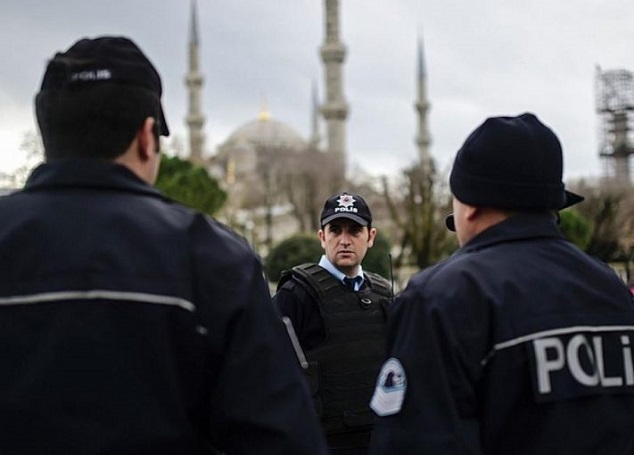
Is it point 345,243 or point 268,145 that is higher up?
point 268,145

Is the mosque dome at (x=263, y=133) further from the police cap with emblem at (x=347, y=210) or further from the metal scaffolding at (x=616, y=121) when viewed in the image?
the police cap with emblem at (x=347, y=210)

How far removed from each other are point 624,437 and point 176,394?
4.00 feet

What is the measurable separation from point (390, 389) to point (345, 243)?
284cm

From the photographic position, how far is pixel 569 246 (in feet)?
8.05

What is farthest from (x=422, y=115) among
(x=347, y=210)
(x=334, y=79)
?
(x=347, y=210)

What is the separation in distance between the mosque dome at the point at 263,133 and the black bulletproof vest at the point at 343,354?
8468cm

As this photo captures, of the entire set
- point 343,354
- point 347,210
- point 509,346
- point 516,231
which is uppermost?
point 347,210

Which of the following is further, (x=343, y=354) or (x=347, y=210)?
(x=347, y=210)

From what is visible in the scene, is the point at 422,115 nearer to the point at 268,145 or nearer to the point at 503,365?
the point at 268,145

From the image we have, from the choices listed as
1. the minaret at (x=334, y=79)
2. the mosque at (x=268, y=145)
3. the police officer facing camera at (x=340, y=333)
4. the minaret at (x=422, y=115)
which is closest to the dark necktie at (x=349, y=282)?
the police officer facing camera at (x=340, y=333)

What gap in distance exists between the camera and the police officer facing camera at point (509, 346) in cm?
216

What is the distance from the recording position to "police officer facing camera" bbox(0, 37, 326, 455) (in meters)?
1.78

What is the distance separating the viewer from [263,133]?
311 ft

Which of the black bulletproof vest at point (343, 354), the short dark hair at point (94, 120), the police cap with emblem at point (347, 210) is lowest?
the black bulletproof vest at point (343, 354)
